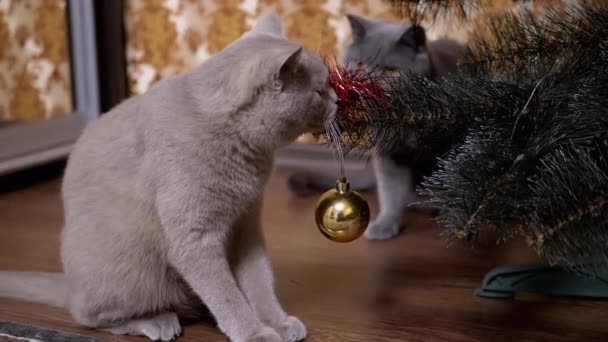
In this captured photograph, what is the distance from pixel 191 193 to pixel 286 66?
224 mm

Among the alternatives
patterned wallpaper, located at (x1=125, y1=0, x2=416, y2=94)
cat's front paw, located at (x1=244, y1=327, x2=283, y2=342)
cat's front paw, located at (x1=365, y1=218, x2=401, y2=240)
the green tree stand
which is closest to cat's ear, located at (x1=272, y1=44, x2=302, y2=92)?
cat's front paw, located at (x1=244, y1=327, x2=283, y2=342)

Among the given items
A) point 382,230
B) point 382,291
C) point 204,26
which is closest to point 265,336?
point 382,291

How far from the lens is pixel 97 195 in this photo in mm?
1023

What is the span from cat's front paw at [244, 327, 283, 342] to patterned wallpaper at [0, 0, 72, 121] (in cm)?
153

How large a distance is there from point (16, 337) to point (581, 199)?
0.84 meters

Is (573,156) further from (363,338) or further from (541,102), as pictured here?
(363,338)

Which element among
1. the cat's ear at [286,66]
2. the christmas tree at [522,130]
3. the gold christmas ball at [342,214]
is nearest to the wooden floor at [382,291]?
the gold christmas ball at [342,214]

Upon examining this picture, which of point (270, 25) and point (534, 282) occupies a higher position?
point (270, 25)

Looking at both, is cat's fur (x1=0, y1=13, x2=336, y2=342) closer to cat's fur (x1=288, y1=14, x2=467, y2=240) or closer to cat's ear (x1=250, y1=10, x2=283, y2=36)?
cat's ear (x1=250, y1=10, x2=283, y2=36)

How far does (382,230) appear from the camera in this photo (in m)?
1.54

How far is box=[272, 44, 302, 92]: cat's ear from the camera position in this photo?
887 mm

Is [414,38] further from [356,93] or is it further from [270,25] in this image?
[356,93]

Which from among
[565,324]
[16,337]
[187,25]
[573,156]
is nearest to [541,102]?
[573,156]

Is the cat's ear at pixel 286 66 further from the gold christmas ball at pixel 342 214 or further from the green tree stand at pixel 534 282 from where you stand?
the green tree stand at pixel 534 282
